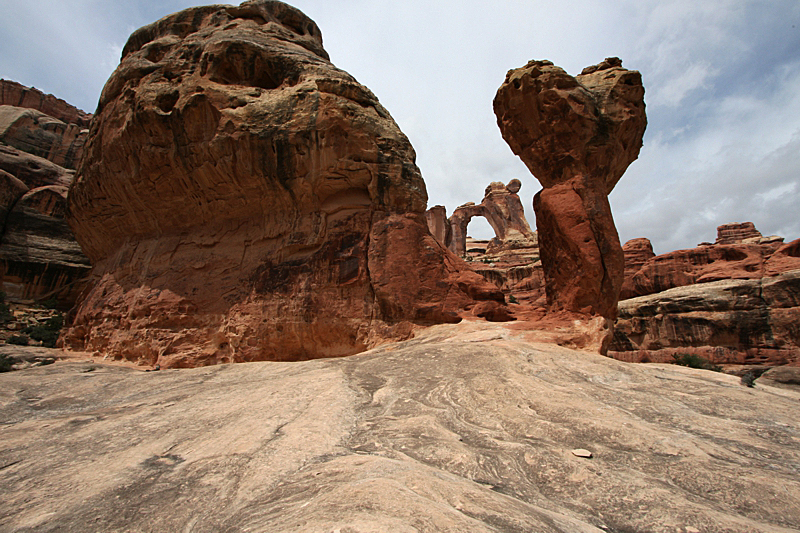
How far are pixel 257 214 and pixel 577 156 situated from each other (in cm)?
844

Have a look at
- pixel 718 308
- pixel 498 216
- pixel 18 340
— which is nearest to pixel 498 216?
pixel 498 216

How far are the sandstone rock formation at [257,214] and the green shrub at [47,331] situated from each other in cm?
411

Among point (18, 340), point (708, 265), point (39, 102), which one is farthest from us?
point (39, 102)

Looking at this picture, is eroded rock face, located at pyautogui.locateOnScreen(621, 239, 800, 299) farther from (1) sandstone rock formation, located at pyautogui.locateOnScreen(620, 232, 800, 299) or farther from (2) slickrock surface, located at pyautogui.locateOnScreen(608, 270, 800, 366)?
(2) slickrock surface, located at pyautogui.locateOnScreen(608, 270, 800, 366)

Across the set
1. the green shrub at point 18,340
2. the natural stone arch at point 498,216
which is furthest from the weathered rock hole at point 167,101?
the natural stone arch at point 498,216

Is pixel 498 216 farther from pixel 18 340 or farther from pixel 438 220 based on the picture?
pixel 18 340

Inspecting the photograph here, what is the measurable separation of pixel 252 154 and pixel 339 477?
939 centimetres

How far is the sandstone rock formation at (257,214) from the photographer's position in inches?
361

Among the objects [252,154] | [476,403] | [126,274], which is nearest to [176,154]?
[252,154]

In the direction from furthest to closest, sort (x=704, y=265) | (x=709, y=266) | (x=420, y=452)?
1. (x=704, y=265)
2. (x=709, y=266)
3. (x=420, y=452)

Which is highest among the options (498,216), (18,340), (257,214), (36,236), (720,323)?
(498,216)

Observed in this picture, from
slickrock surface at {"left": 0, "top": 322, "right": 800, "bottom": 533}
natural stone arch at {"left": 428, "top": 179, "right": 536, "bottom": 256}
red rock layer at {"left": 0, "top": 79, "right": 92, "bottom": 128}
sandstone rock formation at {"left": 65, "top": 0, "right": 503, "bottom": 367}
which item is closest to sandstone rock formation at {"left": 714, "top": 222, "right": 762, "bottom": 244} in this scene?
natural stone arch at {"left": 428, "top": 179, "right": 536, "bottom": 256}

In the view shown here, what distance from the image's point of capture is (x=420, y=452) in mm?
3193

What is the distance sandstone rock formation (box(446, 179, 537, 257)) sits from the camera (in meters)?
55.4
